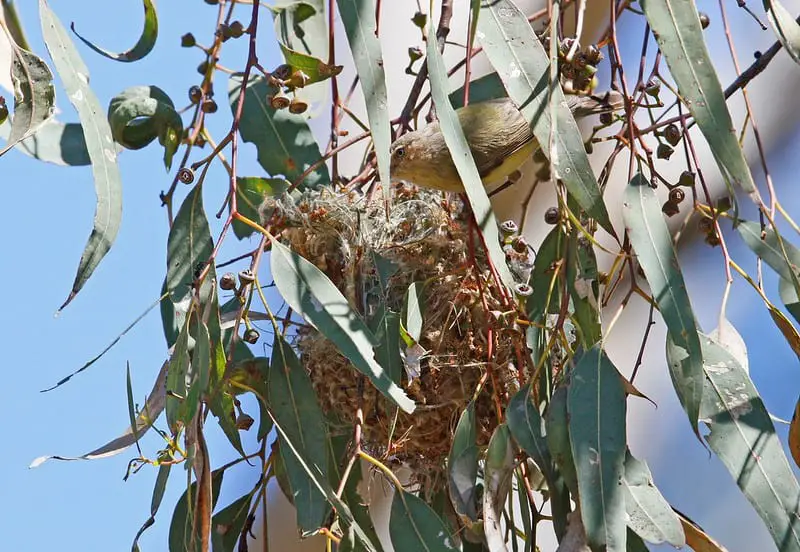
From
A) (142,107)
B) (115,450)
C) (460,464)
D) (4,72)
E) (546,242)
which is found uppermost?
(142,107)

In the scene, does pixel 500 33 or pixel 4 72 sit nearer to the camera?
pixel 500 33

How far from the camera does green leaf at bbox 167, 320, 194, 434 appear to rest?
58.7 inches

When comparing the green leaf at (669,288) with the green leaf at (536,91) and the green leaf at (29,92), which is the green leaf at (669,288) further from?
the green leaf at (29,92)

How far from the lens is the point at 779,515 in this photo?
133 cm

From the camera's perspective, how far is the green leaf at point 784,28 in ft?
4.14

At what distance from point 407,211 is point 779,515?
784 mm

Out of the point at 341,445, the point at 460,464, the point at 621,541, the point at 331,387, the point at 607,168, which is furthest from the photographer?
→ the point at 341,445

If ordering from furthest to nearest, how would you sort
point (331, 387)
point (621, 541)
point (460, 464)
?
point (331, 387) → point (460, 464) → point (621, 541)

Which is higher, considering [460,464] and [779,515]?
[460,464]

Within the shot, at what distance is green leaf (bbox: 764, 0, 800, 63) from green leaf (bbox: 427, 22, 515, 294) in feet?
1.34

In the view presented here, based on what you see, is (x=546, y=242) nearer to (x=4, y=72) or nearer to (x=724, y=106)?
(x=724, y=106)

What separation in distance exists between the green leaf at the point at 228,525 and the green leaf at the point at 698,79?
0.88 m

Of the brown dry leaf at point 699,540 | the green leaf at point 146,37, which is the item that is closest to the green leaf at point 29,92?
the green leaf at point 146,37

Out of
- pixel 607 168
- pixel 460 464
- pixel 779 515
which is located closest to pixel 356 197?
pixel 607 168
